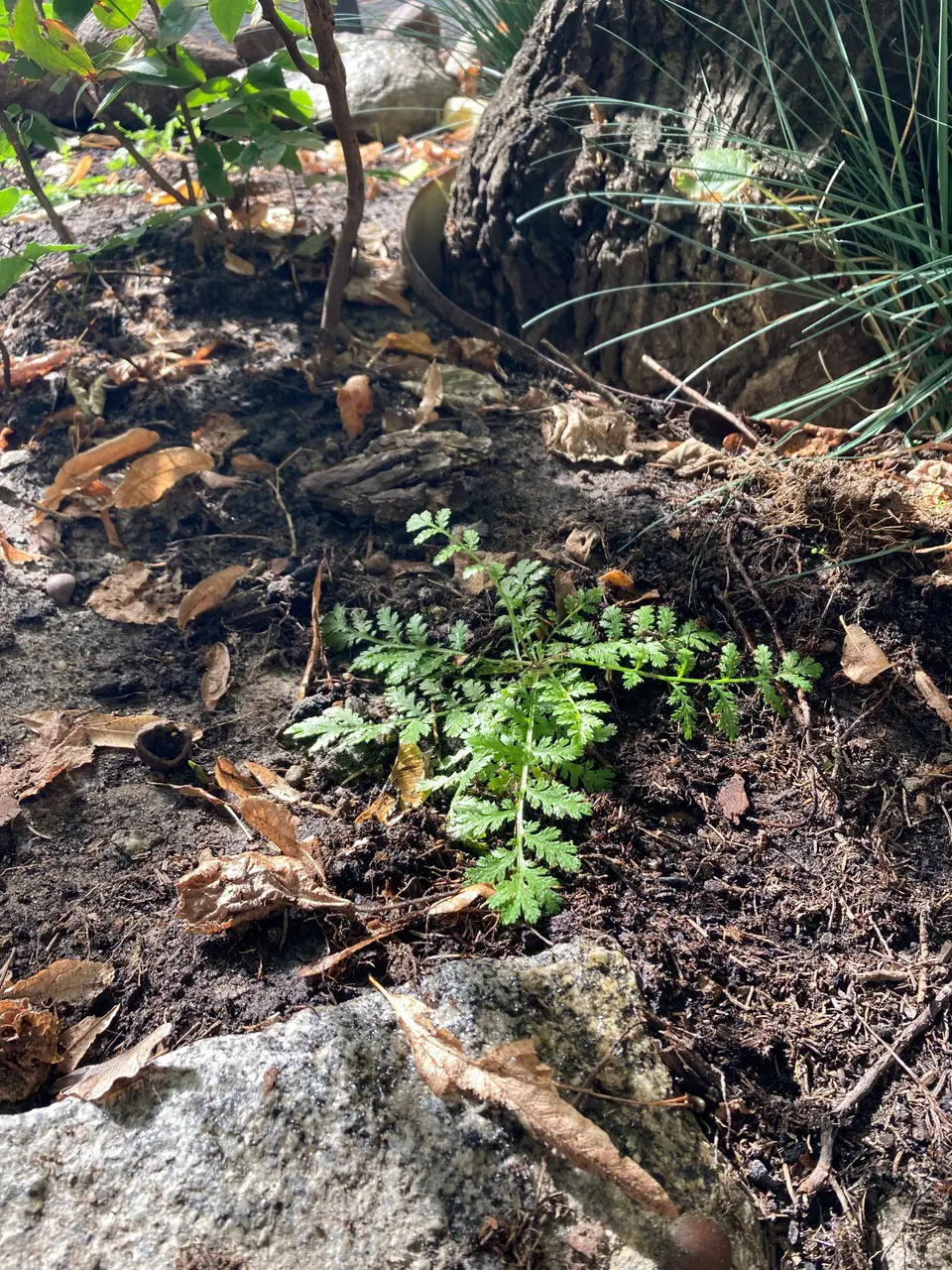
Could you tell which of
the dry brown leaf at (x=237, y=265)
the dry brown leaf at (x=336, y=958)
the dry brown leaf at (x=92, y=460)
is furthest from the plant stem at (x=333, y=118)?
the dry brown leaf at (x=336, y=958)

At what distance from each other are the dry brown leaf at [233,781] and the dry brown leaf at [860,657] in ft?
4.22

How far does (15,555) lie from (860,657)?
6.96ft

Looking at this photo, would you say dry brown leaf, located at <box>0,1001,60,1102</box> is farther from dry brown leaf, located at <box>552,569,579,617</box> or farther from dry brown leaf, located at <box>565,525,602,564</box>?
dry brown leaf, located at <box>565,525,602,564</box>

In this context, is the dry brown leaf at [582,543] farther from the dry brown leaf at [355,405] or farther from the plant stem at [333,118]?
the plant stem at [333,118]

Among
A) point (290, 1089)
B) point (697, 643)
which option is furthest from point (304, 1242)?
point (697, 643)

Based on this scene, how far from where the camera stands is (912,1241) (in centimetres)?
132

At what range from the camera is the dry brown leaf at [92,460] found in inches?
99.1

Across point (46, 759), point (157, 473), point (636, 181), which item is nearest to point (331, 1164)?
point (46, 759)

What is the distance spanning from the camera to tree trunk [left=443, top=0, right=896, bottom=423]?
2.44m

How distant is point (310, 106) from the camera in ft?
9.00

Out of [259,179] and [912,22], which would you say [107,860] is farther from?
[259,179]

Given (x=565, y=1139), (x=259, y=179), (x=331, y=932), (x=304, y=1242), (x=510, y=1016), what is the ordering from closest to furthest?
(x=304, y=1242) → (x=565, y=1139) → (x=510, y=1016) → (x=331, y=932) → (x=259, y=179)

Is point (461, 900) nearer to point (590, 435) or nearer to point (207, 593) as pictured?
point (207, 593)

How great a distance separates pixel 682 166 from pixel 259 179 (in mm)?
2137
